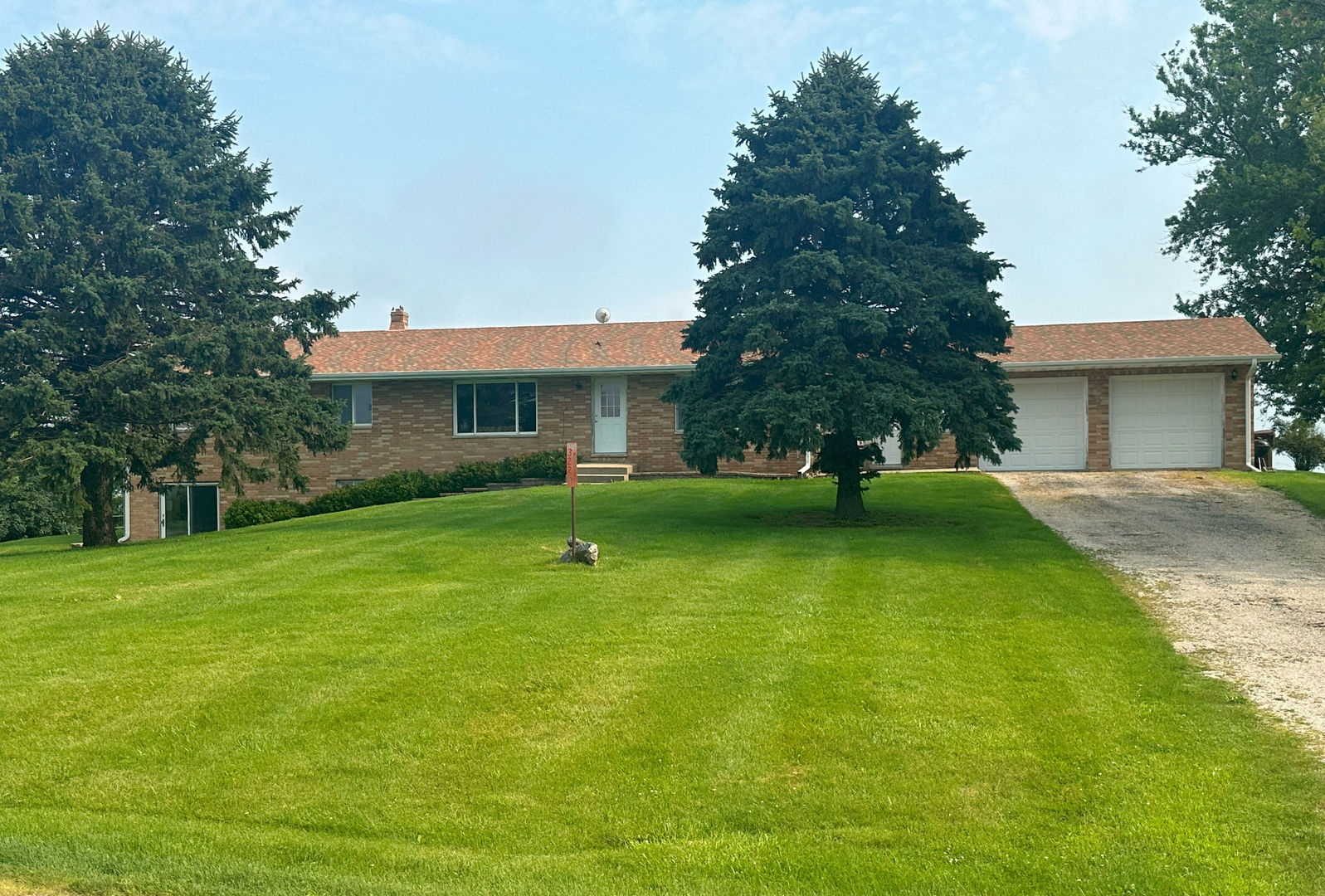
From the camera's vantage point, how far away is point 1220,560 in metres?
15.5

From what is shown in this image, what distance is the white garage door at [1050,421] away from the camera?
30.2m

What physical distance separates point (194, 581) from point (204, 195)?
1004 cm

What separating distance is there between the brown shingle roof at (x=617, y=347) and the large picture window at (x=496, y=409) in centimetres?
68

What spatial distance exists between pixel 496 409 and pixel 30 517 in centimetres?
1561

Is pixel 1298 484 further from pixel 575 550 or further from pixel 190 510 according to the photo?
pixel 190 510

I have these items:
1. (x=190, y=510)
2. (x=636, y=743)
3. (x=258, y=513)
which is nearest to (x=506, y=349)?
(x=258, y=513)

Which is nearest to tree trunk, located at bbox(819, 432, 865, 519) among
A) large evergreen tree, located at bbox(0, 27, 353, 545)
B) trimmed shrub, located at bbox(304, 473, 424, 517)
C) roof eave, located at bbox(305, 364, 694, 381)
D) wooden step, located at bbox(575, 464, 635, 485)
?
large evergreen tree, located at bbox(0, 27, 353, 545)

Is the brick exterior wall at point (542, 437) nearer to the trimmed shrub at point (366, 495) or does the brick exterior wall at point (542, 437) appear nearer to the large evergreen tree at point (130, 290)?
the trimmed shrub at point (366, 495)

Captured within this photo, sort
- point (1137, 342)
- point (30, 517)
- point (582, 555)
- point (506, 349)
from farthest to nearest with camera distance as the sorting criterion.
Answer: point (30, 517) < point (506, 349) < point (1137, 342) < point (582, 555)

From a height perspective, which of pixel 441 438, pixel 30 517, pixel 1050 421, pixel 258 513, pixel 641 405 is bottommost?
pixel 30 517

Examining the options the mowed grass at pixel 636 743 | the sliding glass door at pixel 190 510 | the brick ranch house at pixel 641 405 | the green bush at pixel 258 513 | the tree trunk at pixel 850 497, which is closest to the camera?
the mowed grass at pixel 636 743

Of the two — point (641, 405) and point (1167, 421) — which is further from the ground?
point (641, 405)

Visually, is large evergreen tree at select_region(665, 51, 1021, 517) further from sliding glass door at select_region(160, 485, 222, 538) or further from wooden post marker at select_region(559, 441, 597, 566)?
sliding glass door at select_region(160, 485, 222, 538)

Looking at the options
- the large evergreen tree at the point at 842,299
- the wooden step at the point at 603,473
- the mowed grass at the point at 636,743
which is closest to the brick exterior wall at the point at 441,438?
the wooden step at the point at 603,473
